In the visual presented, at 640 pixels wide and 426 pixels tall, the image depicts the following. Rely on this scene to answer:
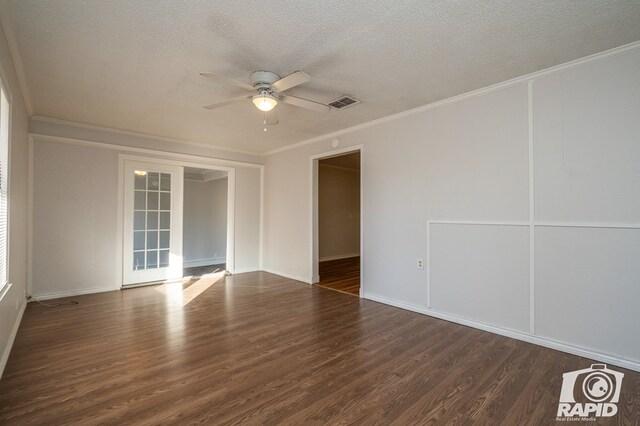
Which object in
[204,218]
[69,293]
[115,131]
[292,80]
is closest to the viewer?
[292,80]

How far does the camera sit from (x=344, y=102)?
3.52 meters

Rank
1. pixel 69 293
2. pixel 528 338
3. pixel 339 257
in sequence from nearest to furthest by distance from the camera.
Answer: pixel 528 338, pixel 69 293, pixel 339 257

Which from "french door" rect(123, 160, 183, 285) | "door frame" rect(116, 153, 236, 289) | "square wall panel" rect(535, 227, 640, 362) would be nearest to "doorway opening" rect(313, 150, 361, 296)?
"door frame" rect(116, 153, 236, 289)

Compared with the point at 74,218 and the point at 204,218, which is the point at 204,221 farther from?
the point at 74,218

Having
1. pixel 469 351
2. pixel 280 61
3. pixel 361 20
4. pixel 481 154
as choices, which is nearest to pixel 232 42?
pixel 280 61

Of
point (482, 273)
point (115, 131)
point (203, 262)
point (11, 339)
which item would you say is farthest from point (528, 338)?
point (203, 262)

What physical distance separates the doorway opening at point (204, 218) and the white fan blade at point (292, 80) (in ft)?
15.9

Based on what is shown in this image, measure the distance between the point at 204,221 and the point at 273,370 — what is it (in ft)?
19.1

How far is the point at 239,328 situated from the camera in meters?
3.14

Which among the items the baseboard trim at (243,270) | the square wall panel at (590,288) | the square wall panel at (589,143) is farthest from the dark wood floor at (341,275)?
the square wall panel at (589,143)

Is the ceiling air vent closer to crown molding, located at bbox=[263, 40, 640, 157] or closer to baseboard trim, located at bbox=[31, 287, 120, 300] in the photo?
crown molding, located at bbox=[263, 40, 640, 157]

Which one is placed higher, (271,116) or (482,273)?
(271,116)

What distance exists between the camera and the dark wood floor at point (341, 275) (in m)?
4.95

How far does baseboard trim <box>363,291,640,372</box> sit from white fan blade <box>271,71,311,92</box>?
115 inches
